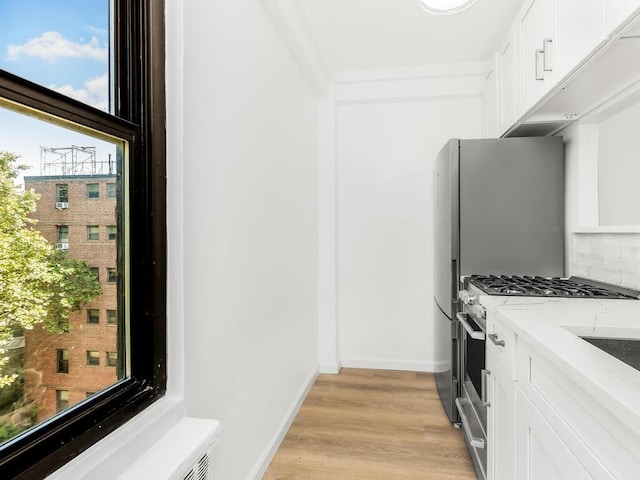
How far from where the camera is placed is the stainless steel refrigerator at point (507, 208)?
2197 mm

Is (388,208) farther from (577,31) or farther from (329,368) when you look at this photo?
(577,31)

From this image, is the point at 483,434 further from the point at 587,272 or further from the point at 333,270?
the point at 333,270

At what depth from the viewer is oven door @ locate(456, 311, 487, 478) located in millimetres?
1637

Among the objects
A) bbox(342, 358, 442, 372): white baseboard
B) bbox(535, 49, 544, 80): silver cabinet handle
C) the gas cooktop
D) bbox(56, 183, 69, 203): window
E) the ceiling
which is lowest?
bbox(342, 358, 442, 372): white baseboard

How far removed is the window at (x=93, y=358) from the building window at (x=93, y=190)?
369 millimetres

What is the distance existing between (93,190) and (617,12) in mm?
1629

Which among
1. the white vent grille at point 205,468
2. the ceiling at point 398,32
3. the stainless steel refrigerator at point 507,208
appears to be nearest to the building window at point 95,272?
the white vent grille at point 205,468

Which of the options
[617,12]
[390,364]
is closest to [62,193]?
[617,12]

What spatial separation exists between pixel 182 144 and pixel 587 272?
2112 mm

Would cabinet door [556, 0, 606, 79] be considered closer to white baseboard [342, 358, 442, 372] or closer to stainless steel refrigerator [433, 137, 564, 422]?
stainless steel refrigerator [433, 137, 564, 422]

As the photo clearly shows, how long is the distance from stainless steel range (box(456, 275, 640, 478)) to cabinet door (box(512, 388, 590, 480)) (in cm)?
27

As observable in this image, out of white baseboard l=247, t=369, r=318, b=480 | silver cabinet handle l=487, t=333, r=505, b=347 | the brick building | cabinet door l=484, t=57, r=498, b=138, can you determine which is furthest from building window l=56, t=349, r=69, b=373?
cabinet door l=484, t=57, r=498, b=138

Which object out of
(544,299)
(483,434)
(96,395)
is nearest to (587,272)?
(544,299)

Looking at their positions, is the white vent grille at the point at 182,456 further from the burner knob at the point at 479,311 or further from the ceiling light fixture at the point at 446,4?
the ceiling light fixture at the point at 446,4
